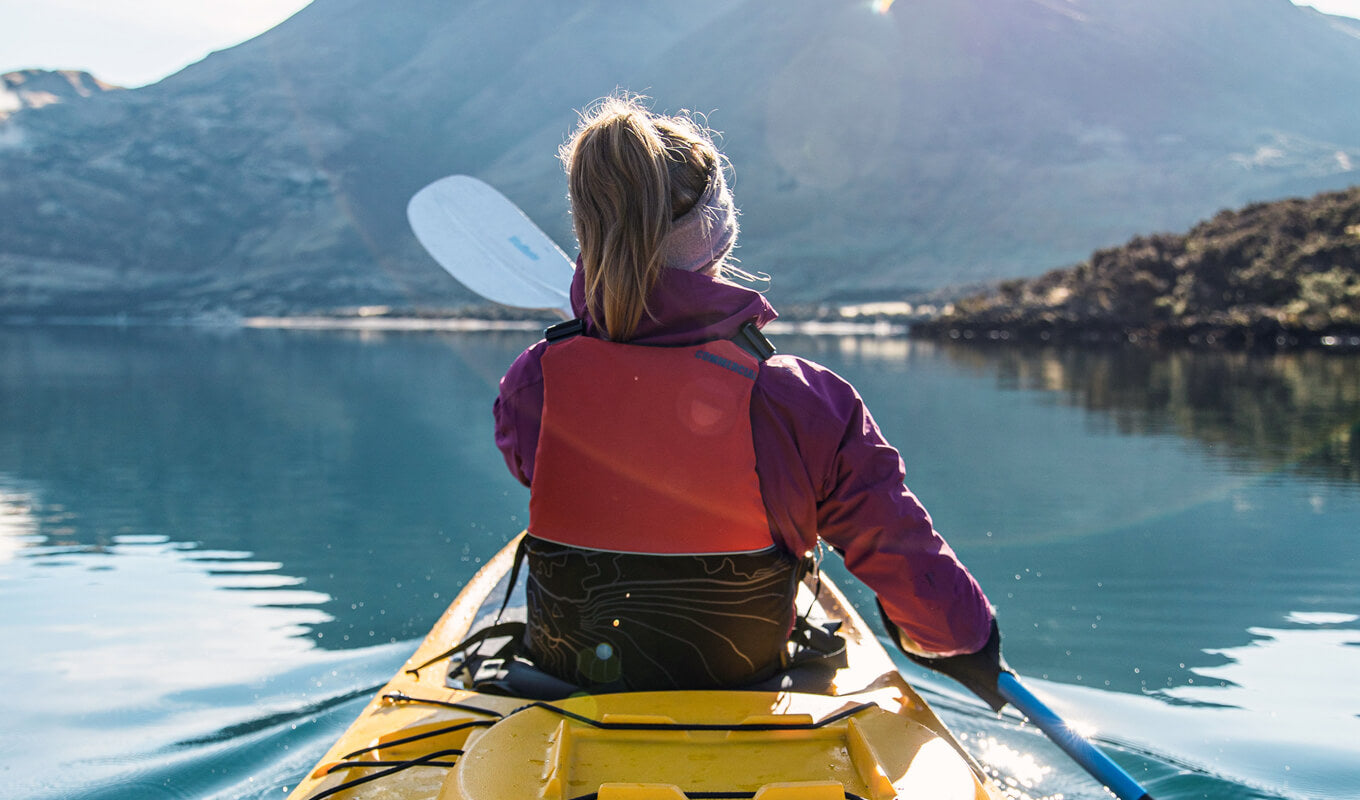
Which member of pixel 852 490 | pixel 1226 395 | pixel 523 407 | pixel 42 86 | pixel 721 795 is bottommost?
pixel 1226 395

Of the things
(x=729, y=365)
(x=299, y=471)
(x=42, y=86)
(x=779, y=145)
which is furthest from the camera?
(x=42, y=86)

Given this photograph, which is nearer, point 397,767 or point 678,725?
point 678,725

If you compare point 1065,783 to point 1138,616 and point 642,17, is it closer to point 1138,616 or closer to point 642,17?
point 1138,616

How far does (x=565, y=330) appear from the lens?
2.31 meters

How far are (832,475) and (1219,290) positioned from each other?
28294mm

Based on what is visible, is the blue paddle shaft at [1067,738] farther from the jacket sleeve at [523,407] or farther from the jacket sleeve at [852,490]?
the jacket sleeve at [523,407]

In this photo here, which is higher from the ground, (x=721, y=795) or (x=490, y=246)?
(x=490, y=246)

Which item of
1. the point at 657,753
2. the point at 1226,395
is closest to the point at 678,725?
the point at 657,753

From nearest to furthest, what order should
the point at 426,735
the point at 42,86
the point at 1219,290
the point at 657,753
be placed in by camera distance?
1. the point at 657,753
2. the point at 426,735
3. the point at 1219,290
4. the point at 42,86

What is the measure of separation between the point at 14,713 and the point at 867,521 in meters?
4.06

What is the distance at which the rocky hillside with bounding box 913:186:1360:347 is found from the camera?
74.5ft

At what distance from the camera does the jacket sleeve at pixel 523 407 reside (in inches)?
93.5

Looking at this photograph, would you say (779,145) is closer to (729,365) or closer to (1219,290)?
(1219,290)

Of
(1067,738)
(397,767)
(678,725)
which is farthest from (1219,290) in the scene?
(397,767)
